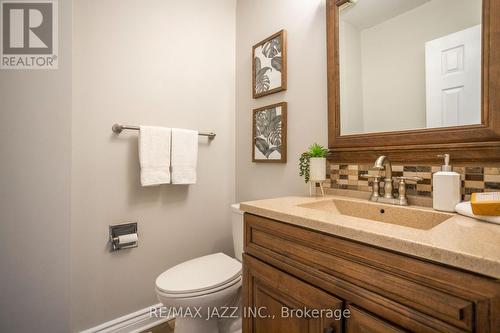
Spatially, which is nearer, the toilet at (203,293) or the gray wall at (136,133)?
the toilet at (203,293)

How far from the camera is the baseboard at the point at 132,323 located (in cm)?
130

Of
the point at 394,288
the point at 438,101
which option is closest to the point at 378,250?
the point at 394,288

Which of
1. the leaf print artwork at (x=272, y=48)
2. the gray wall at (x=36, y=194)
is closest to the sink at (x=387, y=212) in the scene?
the leaf print artwork at (x=272, y=48)

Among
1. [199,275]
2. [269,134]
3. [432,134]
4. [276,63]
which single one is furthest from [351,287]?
[276,63]

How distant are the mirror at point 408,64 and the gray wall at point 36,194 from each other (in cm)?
136

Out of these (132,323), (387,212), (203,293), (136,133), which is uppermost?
(136,133)

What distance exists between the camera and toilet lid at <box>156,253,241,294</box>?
1065mm

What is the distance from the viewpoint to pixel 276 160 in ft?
4.82

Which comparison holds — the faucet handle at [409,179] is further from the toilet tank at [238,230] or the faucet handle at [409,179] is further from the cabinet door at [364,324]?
the toilet tank at [238,230]

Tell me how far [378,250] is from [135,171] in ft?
4.34

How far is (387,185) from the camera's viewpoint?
3.18ft

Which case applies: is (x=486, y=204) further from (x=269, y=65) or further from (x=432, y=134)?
(x=269, y=65)

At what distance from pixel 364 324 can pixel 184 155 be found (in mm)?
1239

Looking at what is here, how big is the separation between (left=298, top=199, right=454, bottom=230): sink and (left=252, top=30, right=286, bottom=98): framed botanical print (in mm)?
760
